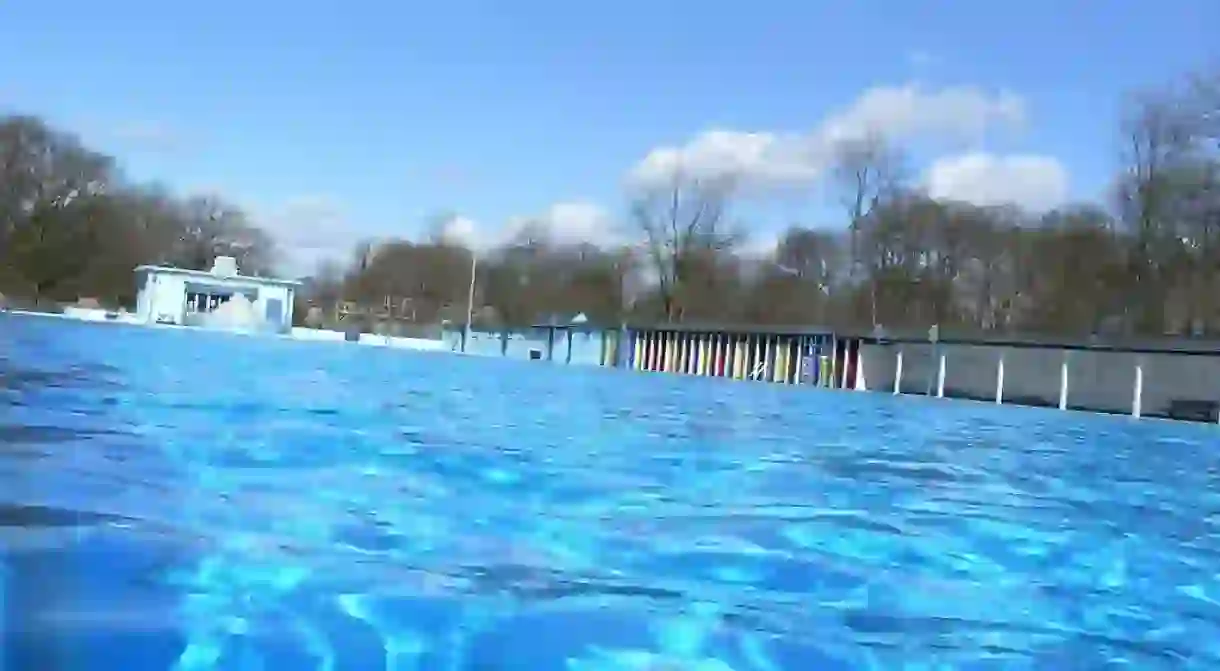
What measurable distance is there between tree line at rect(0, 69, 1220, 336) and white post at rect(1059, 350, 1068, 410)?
9.09 ft

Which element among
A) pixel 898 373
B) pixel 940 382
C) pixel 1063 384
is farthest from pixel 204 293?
pixel 1063 384

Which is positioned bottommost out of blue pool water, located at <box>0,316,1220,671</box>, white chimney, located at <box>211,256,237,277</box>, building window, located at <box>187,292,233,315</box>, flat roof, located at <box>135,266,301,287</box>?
blue pool water, located at <box>0,316,1220,671</box>

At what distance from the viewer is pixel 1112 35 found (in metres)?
11.2

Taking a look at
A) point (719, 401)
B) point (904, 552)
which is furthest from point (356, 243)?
point (904, 552)

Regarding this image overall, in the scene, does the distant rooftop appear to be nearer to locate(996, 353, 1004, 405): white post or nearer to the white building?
the white building

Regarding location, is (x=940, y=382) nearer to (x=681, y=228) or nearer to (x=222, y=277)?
(x=681, y=228)

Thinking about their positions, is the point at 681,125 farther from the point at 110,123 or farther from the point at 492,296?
the point at 110,123

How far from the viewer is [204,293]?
37.7m

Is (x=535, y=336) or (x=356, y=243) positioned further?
(x=356, y=243)

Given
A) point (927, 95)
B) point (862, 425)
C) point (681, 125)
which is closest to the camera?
point (862, 425)

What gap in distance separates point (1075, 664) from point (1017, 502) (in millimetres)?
3391

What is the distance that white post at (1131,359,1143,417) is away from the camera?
18.9 metres

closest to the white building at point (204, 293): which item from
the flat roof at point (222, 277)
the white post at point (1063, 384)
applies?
the flat roof at point (222, 277)

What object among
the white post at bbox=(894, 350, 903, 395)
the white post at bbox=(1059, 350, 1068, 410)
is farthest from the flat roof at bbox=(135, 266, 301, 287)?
the white post at bbox=(1059, 350, 1068, 410)
